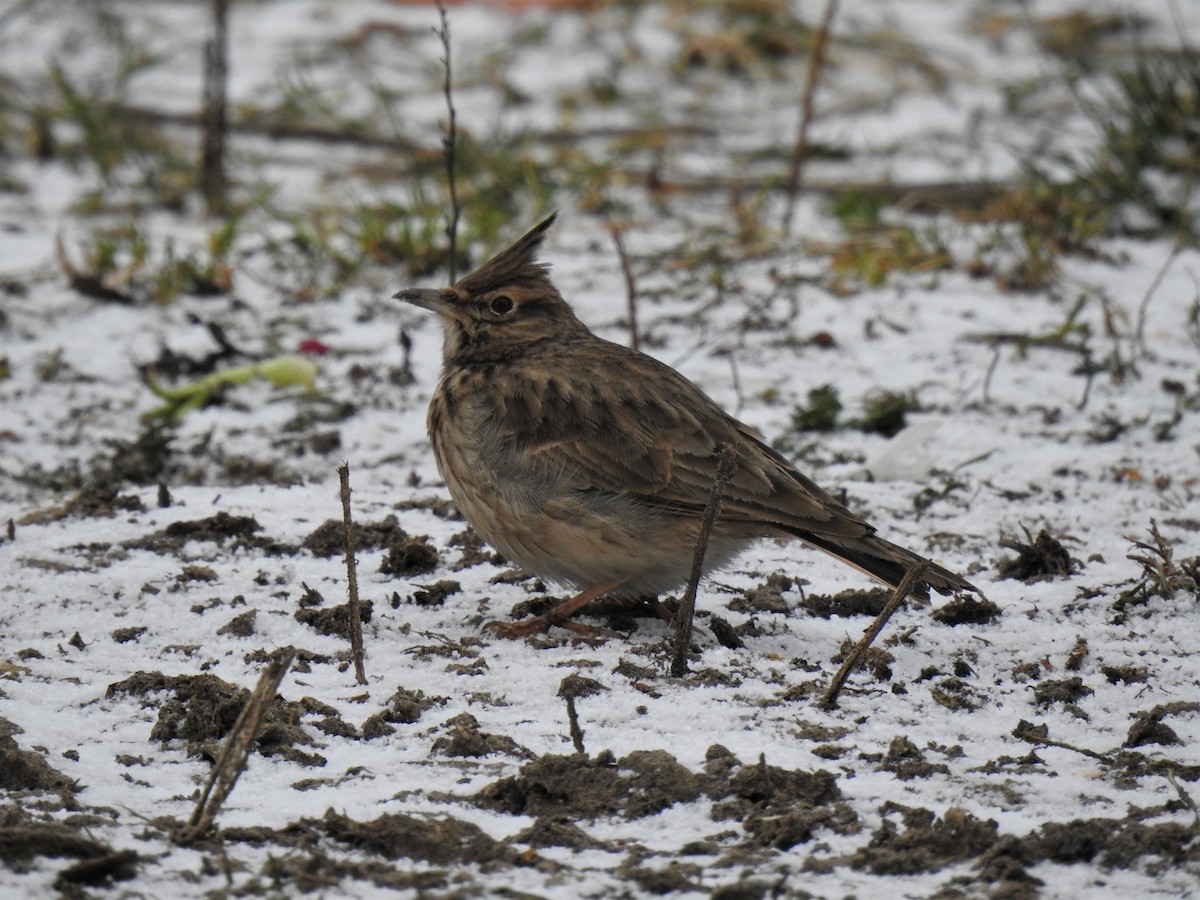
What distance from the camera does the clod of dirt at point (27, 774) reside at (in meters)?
3.59

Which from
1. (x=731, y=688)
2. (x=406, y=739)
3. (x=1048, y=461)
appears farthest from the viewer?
(x=1048, y=461)

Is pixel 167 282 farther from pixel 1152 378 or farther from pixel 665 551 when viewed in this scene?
pixel 1152 378

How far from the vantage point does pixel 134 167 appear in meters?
9.46

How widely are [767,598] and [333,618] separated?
1411mm

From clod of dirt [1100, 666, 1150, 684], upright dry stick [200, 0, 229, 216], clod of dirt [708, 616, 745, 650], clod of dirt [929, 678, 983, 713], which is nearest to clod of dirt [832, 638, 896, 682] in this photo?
clod of dirt [929, 678, 983, 713]

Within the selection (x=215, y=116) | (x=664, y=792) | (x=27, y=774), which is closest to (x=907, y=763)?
(x=664, y=792)

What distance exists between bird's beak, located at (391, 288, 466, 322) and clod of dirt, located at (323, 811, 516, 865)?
8.44ft

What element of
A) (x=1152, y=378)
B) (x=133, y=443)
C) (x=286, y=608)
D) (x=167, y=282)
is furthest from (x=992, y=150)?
(x=286, y=608)

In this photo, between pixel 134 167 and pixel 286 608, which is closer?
pixel 286 608

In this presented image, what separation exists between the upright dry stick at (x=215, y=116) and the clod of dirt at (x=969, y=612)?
554 centimetres

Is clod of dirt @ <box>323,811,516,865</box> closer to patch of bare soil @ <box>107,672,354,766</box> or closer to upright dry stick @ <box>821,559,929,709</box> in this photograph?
patch of bare soil @ <box>107,672,354,766</box>

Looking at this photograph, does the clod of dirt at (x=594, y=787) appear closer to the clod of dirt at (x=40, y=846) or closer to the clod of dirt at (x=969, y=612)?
the clod of dirt at (x=40, y=846)

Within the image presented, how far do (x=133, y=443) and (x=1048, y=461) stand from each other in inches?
150

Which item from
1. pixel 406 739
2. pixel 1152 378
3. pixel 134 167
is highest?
pixel 134 167
